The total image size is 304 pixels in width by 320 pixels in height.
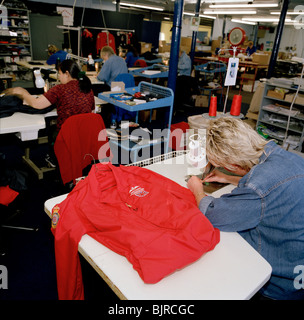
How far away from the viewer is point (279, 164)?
1.17 meters

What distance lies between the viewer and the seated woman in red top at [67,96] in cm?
273

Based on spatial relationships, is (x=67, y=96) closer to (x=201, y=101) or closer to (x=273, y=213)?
(x=273, y=213)

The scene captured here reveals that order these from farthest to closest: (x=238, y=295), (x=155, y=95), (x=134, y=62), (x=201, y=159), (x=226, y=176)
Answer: (x=134, y=62), (x=155, y=95), (x=201, y=159), (x=226, y=176), (x=238, y=295)

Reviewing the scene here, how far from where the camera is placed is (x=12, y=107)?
266cm

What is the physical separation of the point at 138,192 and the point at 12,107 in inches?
79.6

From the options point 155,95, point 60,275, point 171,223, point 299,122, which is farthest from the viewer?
point 299,122

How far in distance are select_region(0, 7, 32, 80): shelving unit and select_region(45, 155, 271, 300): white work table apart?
319 inches

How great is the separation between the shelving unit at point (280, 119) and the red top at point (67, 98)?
303 cm

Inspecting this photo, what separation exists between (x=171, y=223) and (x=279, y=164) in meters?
0.54

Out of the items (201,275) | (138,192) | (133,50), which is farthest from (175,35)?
(133,50)
